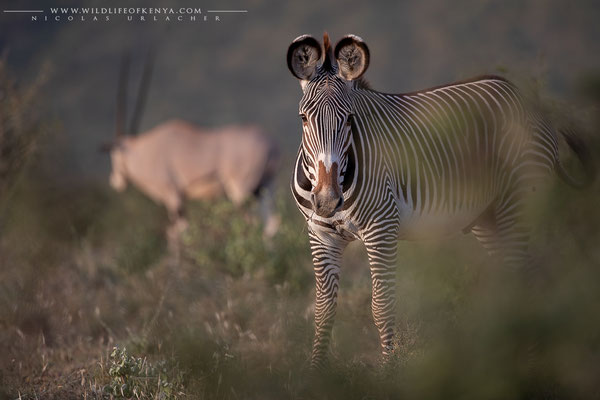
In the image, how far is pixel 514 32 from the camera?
9.30 metres

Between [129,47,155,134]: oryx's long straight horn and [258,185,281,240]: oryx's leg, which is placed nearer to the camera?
[258,185,281,240]: oryx's leg

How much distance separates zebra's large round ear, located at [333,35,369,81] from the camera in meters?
4.24

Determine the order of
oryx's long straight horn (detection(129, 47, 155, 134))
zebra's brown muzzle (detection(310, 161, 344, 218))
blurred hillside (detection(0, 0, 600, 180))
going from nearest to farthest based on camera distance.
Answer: zebra's brown muzzle (detection(310, 161, 344, 218))
oryx's long straight horn (detection(129, 47, 155, 134))
blurred hillside (detection(0, 0, 600, 180))

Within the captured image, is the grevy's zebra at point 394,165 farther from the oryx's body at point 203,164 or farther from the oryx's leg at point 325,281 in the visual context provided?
the oryx's body at point 203,164

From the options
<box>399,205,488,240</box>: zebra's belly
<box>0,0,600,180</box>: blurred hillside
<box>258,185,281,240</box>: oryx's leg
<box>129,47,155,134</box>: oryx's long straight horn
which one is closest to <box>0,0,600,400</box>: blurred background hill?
<box>399,205,488,240</box>: zebra's belly

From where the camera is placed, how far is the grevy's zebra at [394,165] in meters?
4.15

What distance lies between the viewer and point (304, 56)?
14.2ft

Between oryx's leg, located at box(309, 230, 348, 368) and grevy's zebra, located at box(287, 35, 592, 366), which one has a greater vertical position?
grevy's zebra, located at box(287, 35, 592, 366)

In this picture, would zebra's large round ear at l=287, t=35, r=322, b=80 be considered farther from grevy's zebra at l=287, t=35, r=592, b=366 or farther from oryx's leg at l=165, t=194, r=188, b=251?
oryx's leg at l=165, t=194, r=188, b=251

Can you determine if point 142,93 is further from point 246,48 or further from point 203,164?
point 246,48

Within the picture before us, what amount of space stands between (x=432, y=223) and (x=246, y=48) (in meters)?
47.6

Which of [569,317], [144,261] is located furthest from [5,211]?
[569,317]

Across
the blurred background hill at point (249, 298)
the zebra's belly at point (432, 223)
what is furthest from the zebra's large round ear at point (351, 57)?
the blurred background hill at point (249, 298)

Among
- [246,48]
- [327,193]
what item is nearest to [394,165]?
[327,193]
